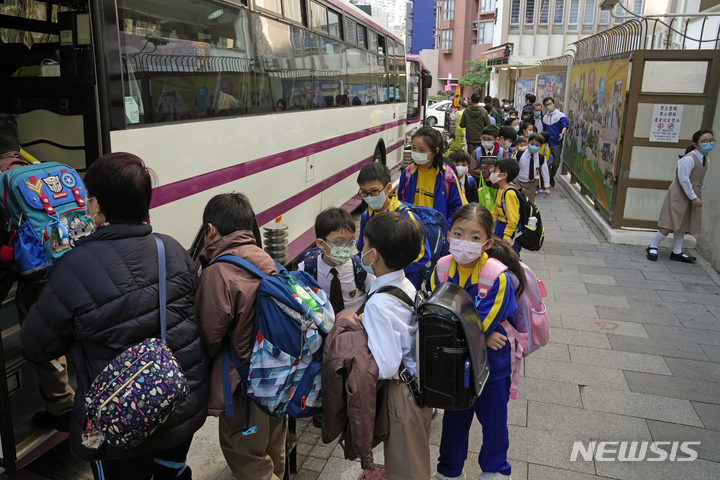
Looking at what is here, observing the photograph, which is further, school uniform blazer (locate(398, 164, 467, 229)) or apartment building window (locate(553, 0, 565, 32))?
apartment building window (locate(553, 0, 565, 32))

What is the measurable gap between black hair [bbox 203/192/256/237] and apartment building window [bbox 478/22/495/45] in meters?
63.8

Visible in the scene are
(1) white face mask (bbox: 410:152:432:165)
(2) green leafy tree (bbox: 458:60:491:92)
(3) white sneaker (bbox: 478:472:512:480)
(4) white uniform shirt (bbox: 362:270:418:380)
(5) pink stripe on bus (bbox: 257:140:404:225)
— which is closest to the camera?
(4) white uniform shirt (bbox: 362:270:418:380)

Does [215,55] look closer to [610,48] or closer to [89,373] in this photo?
[89,373]

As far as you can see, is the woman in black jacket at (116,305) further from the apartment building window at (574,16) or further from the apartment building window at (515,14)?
the apartment building window at (574,16)

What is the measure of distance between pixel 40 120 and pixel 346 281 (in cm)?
232

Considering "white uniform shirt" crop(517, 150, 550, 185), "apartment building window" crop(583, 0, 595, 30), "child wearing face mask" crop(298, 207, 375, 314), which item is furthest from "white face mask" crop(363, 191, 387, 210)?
"apartment building window" crop(583, 0, 595, 30)

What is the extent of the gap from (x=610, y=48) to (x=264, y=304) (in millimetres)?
10073

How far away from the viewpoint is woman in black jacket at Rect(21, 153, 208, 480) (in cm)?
211

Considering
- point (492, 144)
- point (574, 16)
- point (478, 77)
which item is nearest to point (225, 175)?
point (492, 144)

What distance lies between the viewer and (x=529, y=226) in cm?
511

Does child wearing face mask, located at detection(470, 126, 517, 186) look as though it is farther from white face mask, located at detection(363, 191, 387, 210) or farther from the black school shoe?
white face mask, located at detection(363, 191, 387, 210)

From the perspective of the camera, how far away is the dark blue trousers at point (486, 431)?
3.06m

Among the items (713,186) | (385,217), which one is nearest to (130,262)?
(385,217)

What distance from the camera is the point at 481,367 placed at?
8.32ft
